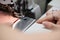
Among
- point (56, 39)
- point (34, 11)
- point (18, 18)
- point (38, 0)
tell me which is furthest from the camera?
point (38, 0)

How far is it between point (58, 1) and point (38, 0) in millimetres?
307

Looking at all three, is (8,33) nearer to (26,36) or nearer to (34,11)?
(26,36)

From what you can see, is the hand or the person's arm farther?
the hand

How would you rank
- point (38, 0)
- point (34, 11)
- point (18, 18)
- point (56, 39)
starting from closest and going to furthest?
point (56, 39) < point (18, 18) < point (34, 11) < point (38, 0)

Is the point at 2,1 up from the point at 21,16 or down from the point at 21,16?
up

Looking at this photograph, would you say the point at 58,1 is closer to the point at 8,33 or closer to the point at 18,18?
the point at 18,18

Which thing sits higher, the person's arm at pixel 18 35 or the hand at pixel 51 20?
the person's arm at pixel 18 35

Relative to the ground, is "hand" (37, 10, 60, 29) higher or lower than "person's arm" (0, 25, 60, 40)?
lower

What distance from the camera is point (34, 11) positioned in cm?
125

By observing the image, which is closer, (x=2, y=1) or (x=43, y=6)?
(x=2, y=1)

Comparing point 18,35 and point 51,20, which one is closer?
point 18,35

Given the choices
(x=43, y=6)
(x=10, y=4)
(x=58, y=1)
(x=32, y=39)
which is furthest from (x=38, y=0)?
(x=32, y=39)

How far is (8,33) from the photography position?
293mm

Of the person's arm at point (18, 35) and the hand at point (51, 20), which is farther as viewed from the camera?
the hand at point (51, 20)
